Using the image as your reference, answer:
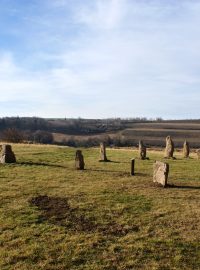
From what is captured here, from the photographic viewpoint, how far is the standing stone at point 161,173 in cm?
2303

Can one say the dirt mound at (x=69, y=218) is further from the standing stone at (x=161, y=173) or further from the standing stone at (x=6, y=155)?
the standing stone at (x=6, y=155)

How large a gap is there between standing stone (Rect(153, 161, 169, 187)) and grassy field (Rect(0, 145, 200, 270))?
0.53m

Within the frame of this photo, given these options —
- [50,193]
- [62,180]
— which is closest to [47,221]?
[50,193]

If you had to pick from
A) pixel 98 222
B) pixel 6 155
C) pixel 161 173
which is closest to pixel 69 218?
pixel 98 222

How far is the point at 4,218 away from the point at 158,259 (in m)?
6.73

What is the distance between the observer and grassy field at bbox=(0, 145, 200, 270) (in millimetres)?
13547

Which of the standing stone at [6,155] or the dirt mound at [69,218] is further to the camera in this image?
the standing stone at [6,155]

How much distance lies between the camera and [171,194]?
835 inches

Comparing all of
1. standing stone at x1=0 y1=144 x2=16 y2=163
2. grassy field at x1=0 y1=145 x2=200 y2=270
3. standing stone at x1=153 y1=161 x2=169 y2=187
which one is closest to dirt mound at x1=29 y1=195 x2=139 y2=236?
grassy field at x1=0 y1=145 x2=200 y2=270

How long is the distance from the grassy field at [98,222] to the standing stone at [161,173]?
534 millimetres

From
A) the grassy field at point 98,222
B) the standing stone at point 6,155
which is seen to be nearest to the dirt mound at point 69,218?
the grassy field at point 98,222

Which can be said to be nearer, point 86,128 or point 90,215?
point 90,215

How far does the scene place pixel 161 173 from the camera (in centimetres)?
2350

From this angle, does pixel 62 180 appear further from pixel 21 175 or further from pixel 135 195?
pixel 135 195
